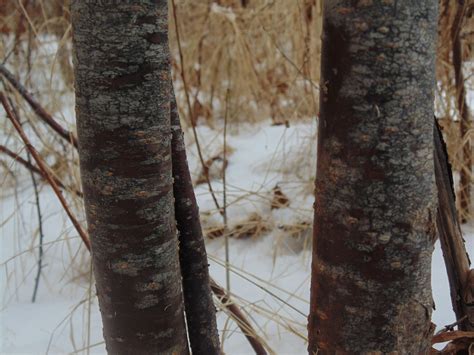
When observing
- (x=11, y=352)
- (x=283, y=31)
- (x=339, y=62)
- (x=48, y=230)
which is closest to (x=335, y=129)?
(x=339, y=62)

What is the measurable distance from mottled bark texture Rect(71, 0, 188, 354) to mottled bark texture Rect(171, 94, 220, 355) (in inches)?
2.7

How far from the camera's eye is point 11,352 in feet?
4.10

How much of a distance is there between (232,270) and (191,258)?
359mm

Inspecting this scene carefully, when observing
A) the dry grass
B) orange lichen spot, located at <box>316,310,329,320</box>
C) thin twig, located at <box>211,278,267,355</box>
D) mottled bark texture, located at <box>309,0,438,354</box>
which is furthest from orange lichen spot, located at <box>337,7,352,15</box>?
the dry grass

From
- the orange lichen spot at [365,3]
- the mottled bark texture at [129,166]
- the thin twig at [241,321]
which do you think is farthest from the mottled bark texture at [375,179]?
the thin twig at [241,321]

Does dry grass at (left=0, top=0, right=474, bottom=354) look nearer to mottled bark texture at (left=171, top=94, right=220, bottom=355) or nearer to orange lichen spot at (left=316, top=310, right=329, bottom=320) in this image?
mottled bark texture at (left=171, top=94, right=220, bottom=355)

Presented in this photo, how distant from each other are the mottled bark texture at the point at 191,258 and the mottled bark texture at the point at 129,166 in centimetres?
7

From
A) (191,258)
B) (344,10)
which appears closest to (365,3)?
(344,10)

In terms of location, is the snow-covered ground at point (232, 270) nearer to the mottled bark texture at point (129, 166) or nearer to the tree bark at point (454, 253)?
the tree bark at point (454, 253)

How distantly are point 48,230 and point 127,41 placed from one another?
4.67 ft

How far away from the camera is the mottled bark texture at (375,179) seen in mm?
478

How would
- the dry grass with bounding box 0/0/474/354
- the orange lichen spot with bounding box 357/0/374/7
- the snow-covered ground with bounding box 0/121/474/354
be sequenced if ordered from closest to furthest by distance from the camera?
the orange lichen spot with bounding box 357/0/374/7
the snow-covered ground with bounding box 0/121/474/354
the dry grass with bounding box 0/0/474/354

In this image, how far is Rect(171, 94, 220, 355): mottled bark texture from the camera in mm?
643

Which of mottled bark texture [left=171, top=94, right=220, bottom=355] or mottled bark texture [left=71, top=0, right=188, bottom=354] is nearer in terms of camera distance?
mottled bark texture [left=71, top=0, right=188, bottom=354]
